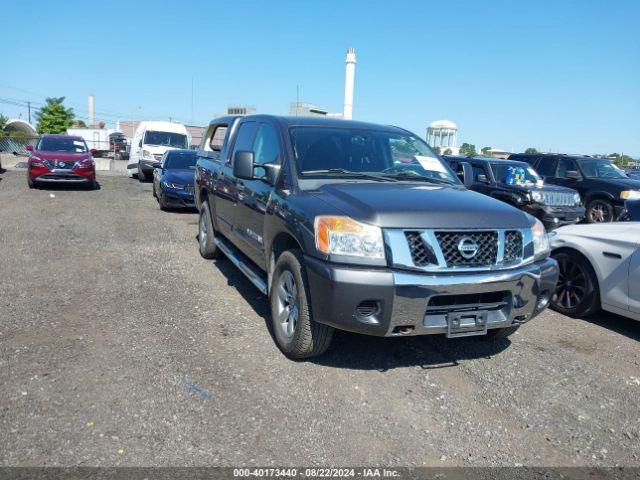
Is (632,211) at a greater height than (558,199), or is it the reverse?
(632,211)

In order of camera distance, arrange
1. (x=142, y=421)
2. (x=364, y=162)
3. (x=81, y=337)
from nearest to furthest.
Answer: (x=142, y=421) → (x=81, y=337) → (x=364, y=162)

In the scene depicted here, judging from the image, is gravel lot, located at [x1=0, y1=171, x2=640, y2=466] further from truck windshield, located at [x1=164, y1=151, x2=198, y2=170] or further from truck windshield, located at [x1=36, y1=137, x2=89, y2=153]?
truck windshield, located at [x1=36, y1=137, x2=89, y2=153]

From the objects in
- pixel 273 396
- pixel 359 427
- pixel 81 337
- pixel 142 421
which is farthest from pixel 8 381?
pixel 359 427

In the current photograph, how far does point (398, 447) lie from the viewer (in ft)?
10.0

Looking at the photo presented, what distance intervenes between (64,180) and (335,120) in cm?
1247

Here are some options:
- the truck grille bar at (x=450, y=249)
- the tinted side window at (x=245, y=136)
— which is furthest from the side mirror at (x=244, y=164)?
the truck grille bar at (x=450, y=249)

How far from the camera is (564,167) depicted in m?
13.8

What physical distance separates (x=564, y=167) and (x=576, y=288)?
30.5 feet

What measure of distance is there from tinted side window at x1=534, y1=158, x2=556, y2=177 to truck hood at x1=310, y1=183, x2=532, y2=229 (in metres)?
10.9

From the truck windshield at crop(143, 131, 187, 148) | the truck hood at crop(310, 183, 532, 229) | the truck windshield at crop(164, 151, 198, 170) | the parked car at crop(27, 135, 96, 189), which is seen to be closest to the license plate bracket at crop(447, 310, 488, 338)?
the truck hood at crop(310, 183, 532, 229)

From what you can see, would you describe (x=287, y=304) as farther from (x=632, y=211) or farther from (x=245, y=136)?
(x=632, y=211)

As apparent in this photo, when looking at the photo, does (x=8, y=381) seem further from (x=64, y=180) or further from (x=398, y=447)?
(x=64, y=180)

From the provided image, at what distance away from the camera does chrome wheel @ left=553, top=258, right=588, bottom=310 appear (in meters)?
5.55

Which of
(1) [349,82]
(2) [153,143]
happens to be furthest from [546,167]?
(1) [349,82]
